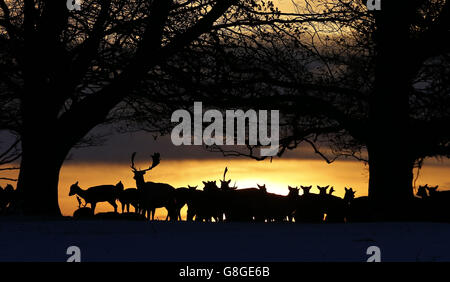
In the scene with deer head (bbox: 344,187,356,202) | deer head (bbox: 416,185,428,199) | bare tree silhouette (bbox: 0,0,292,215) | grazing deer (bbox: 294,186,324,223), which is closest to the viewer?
bare tree silhouette (bbox: 0,0,292,215)

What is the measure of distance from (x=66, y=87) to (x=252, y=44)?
471 centimetres

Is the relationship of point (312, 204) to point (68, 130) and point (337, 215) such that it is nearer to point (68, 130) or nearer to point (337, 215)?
point (337, 215)

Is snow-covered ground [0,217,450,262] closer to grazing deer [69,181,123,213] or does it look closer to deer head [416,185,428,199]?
grazing deer [69,181,123,213]

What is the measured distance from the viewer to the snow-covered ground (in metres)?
8.37

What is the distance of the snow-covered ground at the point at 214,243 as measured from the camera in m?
8.37

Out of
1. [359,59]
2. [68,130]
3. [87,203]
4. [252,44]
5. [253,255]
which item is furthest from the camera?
[87,203]

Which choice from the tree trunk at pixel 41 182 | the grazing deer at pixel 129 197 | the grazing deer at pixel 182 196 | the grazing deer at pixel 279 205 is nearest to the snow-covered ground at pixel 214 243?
the tree trunk at pixel 41 182

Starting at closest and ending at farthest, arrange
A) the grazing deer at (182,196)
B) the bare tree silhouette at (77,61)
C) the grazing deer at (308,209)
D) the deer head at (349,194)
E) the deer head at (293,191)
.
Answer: the bare tree silhouette at (77,61), the grazing deer at (308,209), the deer head at (293,191), the grazing deer at (182,196), the deer head at (349,194)

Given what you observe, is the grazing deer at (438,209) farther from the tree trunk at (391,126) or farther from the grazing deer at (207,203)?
the grazing deer at (207,203)

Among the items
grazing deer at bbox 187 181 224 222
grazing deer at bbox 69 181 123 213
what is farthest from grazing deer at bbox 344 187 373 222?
grazing deer at bbox 69 181 123 213

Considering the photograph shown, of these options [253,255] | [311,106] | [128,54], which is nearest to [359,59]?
[311,106]

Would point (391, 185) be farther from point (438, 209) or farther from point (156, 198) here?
point (156, 198)

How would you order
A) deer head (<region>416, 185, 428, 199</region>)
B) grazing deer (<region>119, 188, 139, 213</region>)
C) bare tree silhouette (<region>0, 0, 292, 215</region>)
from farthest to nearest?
deer head (<region>416, 185, 428, 199</region>), grazing deer (<region>119, 188, 139, 213</region>), bare tree silhouette (<region>0, 0, 292, 215</region>)
